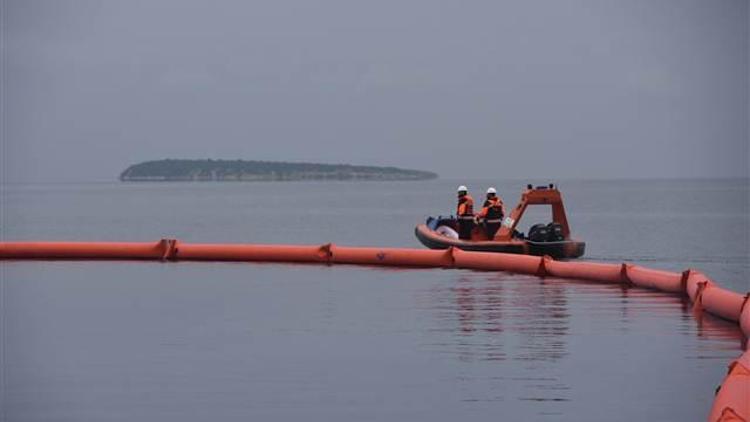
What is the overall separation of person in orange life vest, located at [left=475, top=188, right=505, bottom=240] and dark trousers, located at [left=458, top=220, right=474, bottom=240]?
0.53 ft

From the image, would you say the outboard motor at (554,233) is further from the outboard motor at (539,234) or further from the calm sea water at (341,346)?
the calm sea water at (341,346)

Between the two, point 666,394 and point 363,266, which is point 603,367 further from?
point 363,266

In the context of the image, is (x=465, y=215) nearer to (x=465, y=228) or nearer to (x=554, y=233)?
(x=465, y=228)

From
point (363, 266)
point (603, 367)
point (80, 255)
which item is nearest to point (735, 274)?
point (363, 266)

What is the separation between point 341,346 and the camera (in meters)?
13.8

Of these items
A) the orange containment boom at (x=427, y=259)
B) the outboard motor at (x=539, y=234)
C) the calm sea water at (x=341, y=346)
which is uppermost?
the outboard motor at (x=539, y=234)

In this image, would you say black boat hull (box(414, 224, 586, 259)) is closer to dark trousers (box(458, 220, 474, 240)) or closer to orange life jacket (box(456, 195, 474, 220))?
dark trousers (box(458, 220, 474, 240))

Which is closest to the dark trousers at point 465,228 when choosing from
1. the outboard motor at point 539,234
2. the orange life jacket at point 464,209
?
the orange life jacket at point 464,209

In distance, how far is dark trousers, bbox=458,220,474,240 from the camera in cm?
2570

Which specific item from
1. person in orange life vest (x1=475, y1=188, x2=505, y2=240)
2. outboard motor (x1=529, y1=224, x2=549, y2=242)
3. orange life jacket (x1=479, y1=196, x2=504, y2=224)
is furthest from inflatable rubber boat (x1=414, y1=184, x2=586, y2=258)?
orange life jacket (x1=479, y1=196, x2=504, y2=224)

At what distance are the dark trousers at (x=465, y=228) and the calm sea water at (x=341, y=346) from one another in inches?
90.1

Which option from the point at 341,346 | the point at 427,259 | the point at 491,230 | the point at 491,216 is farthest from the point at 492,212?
the point at 341,346

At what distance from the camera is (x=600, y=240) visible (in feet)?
171

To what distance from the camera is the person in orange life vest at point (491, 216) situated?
84.0ft
